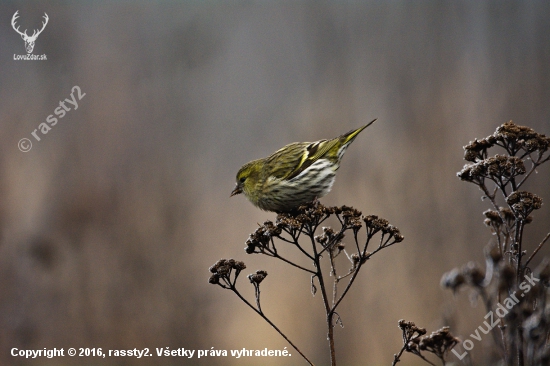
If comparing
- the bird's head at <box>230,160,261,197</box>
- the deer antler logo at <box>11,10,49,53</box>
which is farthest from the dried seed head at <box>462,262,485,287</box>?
the deer antler logo at <box>11,10,49,53</box>

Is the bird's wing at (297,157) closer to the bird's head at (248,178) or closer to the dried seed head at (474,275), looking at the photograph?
the bird's head at (248,178)

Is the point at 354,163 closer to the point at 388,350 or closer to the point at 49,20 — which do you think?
the point at 388,350

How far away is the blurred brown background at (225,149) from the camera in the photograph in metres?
3.11

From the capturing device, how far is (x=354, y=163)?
134 inches

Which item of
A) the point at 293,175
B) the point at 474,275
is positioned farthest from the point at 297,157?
the point at 474,275

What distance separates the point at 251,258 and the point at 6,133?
5.80 ft

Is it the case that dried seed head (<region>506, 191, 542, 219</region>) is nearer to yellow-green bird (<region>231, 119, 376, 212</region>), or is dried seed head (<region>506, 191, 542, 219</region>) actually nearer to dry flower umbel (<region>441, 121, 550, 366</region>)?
dry flower umbel (<region>441, 121, 550, 366</region>)

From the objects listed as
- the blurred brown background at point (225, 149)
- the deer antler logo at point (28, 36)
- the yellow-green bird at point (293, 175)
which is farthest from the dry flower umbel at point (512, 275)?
the deer antler logo at point (28, 36)

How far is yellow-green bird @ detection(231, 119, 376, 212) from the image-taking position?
213 centimetres

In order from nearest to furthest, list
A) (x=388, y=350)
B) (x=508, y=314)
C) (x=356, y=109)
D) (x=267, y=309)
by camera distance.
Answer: (x=508, y=314)
(x=388, y=350)
(x=267, y=309)
(x=356, y=109)

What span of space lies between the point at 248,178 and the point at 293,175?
263 mm

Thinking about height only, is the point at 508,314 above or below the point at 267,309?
below

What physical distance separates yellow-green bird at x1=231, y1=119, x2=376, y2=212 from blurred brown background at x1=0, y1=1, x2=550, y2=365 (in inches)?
38.2

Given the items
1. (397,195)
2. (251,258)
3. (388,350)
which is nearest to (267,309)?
(251,258)
